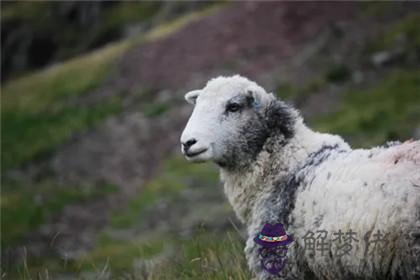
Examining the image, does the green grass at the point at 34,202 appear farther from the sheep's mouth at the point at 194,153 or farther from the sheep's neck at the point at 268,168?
the sheep's mouth at the point at 194,153

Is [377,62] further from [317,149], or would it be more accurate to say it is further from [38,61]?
[38,61]

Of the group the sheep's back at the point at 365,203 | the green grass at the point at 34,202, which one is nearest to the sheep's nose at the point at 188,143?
the sheep's back at the point at 365,203

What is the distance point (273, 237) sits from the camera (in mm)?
5883

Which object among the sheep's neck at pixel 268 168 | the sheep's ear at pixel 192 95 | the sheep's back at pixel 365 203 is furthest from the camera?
the sheep's ear at pixel 192 95

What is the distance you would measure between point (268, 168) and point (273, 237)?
0.87 m

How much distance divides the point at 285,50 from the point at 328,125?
23.7 feet

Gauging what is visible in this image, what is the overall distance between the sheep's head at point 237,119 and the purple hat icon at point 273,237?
85 centimetres

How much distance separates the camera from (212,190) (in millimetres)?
19531

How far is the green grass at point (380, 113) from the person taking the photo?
1881 cm

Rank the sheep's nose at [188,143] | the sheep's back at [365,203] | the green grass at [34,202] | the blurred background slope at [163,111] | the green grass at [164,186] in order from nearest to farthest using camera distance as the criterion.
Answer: the sheep's back at [365,203] → the sheep's nose at [188,143] → the blurred background slope at [163,111] → the green grass at [34,202] → the green grass at [164,186]

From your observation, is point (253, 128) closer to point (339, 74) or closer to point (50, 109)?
point (339, 74)

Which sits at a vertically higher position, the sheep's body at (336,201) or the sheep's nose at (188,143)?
the sheep's nose at (188,143)

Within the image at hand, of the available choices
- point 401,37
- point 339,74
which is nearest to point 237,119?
point 339,74

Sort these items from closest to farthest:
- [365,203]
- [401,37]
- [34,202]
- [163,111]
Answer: [365,203] → [34,202] → [401,37] → [163,111]
